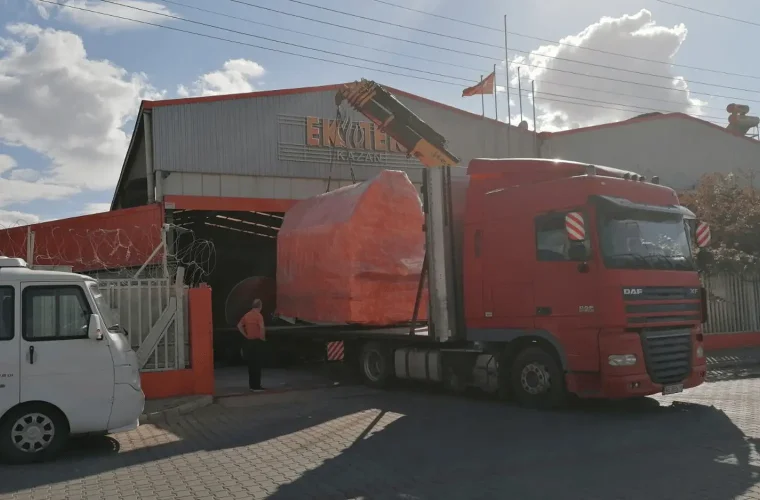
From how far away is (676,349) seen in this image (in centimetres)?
926

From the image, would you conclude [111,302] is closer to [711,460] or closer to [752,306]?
[711,460]

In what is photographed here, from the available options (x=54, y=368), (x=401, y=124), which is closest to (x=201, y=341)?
(x=54, y=368)

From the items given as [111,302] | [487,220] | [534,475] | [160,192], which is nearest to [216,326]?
[160,192]

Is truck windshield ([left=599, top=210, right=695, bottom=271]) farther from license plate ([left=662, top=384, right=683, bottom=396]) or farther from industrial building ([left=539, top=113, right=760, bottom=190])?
industrial building ([left=539, top=113, right=760, bottom=190])

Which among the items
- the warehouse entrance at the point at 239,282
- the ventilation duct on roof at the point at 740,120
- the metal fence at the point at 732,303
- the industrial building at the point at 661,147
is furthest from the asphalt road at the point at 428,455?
the ventilation duct on roof at the point at 740,120

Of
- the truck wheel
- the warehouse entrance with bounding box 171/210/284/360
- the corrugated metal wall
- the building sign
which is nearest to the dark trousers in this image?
the truck wheel

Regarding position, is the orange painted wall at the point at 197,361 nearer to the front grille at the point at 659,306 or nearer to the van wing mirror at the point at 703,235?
the front grille at the point at 659,306

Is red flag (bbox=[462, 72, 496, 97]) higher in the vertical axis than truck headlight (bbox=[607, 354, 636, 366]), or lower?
higher

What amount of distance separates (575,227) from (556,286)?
3.02ft

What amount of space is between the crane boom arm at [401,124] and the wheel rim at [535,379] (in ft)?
15.2

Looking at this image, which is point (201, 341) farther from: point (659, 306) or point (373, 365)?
point (659, 306)

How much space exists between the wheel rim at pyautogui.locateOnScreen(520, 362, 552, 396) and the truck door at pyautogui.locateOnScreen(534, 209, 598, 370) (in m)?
0.55

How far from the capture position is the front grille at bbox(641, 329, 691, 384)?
29.2ft

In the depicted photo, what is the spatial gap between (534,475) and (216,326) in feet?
44.3
